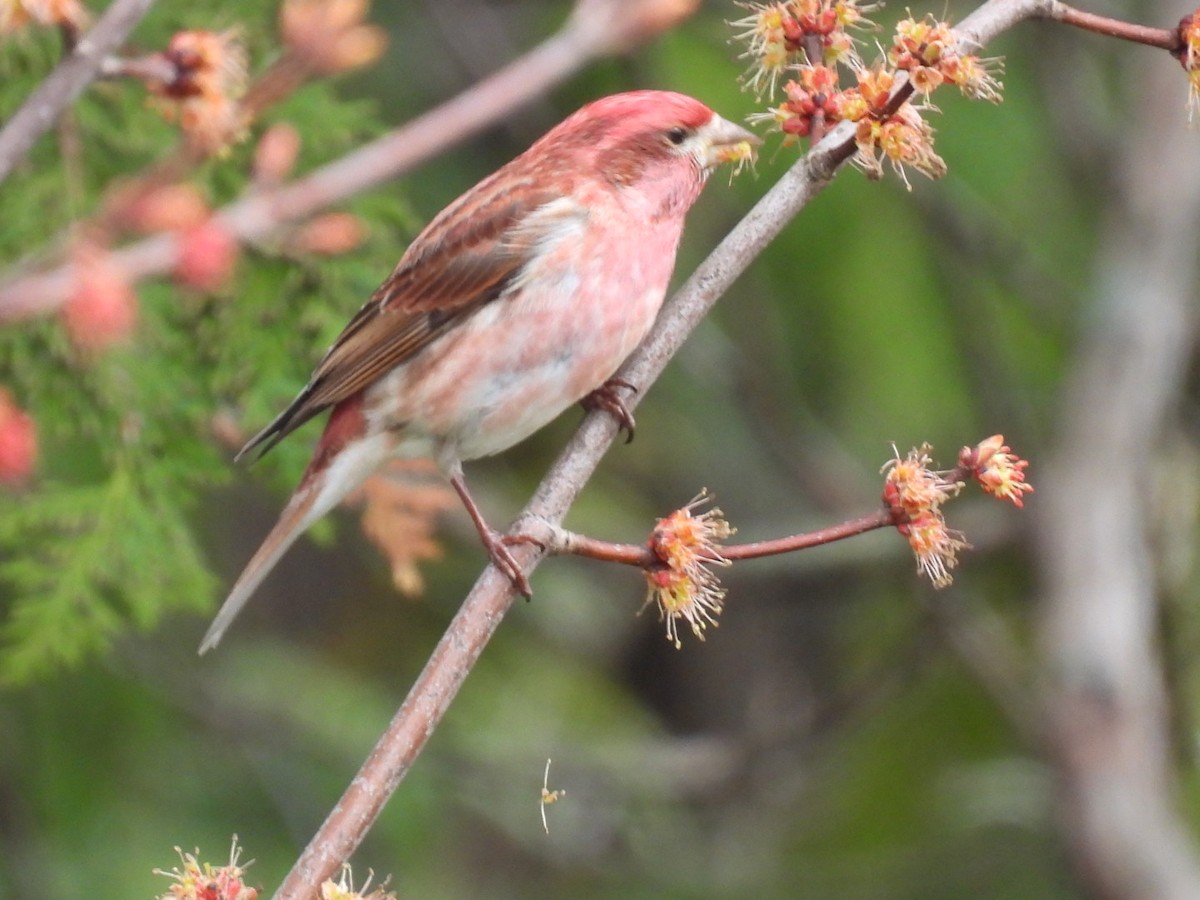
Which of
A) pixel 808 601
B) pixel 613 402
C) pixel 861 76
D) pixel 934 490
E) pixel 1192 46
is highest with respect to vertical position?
pixel 861 76

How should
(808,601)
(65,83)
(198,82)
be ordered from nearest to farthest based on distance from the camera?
1. (65,83)
2. (198,82)
3. (808,601)

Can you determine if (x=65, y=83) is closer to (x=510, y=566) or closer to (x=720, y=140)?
(x=510, y=566)

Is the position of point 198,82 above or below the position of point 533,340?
above

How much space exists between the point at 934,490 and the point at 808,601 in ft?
19.0

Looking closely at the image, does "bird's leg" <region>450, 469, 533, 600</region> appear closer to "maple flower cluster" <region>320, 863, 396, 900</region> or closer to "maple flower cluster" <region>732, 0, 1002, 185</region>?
"maple flower cluster" <region>320, 863, 396, 900</region>

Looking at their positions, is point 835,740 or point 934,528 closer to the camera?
point 934,528

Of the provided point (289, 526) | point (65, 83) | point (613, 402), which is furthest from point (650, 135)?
point (65, 83)

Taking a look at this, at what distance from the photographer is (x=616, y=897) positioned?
8289 millimetres

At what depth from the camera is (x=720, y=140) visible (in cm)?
486

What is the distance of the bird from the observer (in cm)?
474

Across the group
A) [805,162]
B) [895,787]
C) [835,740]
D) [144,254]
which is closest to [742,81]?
[805,162]

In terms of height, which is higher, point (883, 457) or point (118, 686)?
point (118, 686)

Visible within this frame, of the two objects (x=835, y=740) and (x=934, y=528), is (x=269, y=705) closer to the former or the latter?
(x=835, y=740)

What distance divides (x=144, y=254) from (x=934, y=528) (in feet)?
5.71
